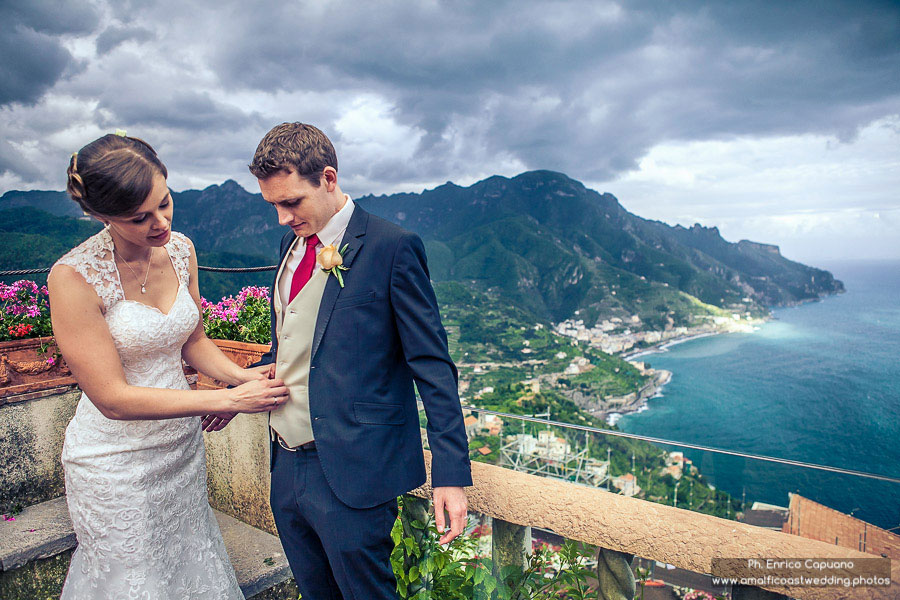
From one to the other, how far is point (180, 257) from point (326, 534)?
1.03 metres

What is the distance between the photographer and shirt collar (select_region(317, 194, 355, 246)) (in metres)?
1.42

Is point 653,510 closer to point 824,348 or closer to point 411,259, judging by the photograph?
point 411,259

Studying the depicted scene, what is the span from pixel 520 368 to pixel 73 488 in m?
68.5

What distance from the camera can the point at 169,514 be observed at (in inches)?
63.4

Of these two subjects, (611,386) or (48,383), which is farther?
(611,386)

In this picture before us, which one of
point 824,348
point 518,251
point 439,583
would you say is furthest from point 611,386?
point 439,583

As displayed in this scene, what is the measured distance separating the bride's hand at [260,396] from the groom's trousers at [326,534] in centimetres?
15

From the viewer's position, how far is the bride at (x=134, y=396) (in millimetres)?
1358

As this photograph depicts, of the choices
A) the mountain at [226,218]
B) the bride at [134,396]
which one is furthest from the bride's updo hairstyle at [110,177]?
the mountain at [226,218]

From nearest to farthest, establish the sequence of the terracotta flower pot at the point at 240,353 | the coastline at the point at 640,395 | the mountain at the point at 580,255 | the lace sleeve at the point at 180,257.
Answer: the lace sleeve at the point at 180,257 < the terracotta flower pot at the point at 240,353 < the coastline at the point at 640,395 < the mountain at the point at 580,255

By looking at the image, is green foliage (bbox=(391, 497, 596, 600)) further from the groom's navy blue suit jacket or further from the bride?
the bride

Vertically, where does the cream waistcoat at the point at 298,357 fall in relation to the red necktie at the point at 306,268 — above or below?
below

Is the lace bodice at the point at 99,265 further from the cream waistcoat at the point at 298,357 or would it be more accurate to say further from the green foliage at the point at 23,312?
the green foliage at the point at 23,312

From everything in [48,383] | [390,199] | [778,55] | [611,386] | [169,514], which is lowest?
[611,386]
